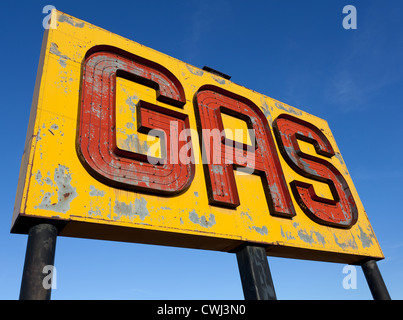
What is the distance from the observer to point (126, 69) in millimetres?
5738

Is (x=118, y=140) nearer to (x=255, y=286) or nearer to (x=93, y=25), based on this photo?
(x=93, y=25)

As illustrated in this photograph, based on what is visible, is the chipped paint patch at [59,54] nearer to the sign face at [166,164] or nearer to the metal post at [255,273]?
the sign face at [166,164]

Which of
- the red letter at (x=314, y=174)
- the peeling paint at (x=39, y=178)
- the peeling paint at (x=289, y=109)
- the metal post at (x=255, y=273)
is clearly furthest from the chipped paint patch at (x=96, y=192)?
the peeling paint at (x=289, y=109)

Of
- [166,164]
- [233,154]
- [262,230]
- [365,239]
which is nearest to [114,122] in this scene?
[166,164]

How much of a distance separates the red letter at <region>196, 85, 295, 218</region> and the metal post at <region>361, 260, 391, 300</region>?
2.28m

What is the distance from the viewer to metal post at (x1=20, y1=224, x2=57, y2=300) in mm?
3184

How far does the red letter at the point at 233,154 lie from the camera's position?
5.42m

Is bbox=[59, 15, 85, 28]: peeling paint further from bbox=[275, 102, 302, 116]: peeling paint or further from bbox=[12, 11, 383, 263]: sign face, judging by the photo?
bbox=[275, 102, 302, 116]: peeling paint

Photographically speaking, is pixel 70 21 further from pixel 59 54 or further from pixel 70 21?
pixel 59 54

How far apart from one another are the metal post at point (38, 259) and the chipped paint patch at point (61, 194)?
8.2 inches

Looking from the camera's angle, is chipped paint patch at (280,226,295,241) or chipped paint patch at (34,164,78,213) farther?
chipped paint patch at (280,226,295,241)

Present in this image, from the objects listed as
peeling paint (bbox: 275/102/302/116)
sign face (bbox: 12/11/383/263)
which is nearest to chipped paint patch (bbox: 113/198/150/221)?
sign face (bbox: 12/11/383/263)

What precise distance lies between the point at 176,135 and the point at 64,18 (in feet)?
8.94
